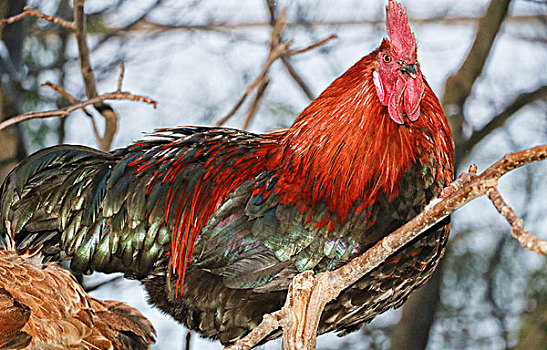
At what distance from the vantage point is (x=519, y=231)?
0.85m

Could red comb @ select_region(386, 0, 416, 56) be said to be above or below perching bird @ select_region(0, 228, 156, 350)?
above

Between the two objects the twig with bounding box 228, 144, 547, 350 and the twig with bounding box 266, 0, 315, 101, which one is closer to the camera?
the twig with bounding box 228, 144, 547, 350

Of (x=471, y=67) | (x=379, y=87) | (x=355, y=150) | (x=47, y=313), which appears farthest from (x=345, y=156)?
(x=471, y=67)

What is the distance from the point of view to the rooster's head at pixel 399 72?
158cm

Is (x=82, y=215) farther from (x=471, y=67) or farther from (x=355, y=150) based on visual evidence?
(x=471, y=67)

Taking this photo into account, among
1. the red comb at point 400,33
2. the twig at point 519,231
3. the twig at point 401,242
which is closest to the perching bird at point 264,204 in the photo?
the red comb at point 400,33

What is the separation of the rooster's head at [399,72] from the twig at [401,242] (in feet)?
1.52

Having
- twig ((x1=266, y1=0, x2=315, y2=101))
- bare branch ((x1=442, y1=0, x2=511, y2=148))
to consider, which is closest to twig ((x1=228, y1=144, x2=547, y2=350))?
twig ((x1=266, y1=0, x2=315, y2=101))

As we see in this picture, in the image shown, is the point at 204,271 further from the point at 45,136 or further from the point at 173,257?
the point at 45,136

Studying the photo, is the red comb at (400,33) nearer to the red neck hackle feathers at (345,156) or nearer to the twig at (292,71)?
the red neck hackle feathers at (345,156)

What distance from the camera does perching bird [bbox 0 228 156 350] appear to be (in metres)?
1.62

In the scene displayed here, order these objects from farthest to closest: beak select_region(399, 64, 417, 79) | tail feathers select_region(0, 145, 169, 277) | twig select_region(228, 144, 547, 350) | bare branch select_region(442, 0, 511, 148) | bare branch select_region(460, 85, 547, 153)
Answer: bare branch select_region(460, 85, 547, 153) < bare branch select_region(442, 0, 511, 148) < tail feathers select_region(0, 145, 169, 277) < beak select_region(399, 64, 417, 79) < twig select_region(228, 144, 547, 350)

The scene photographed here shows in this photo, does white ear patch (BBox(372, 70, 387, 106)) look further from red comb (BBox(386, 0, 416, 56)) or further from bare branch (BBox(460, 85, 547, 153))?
bare branch (BBox(460, 85, 547, 153))

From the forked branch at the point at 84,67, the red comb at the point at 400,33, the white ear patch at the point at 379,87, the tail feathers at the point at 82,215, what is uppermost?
the forked branch at the point at 84,67
